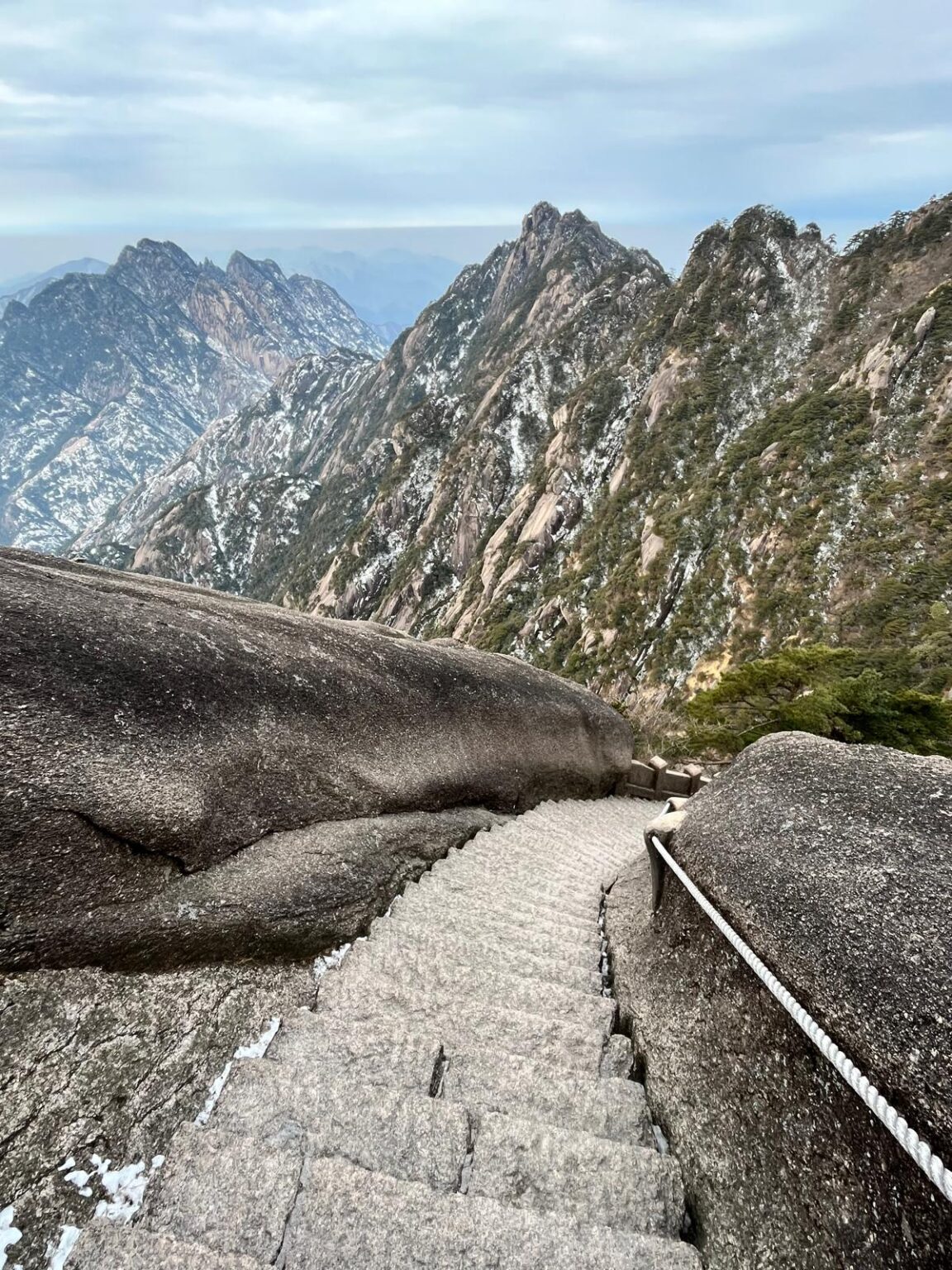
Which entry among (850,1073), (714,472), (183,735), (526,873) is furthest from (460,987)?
(714,472)

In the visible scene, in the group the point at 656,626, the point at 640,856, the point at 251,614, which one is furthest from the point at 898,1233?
the point at 656,626

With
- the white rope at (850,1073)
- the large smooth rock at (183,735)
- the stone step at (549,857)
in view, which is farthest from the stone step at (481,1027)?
the stone step at (549,857)

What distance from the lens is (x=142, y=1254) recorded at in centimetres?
297

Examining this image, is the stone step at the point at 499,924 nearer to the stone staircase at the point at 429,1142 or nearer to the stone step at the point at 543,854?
the stone staircase at the point at 429,1142

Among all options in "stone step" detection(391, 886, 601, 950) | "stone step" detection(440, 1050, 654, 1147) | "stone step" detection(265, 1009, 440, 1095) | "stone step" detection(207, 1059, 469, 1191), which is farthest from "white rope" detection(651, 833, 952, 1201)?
"stone step" detection(391, 886, 601, 950)

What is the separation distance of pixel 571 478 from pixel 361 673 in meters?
89.0

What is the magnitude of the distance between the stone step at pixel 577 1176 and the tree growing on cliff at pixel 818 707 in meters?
15.7

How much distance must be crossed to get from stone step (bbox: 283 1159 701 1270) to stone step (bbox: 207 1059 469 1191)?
38cm

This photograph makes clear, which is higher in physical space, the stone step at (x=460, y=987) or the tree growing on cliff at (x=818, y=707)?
the tree growing on cliff at (x=818, y=707)

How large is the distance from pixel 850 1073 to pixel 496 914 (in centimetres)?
468

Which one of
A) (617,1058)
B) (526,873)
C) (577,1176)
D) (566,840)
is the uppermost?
(577,1176)

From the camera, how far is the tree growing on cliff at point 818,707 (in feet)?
65.6

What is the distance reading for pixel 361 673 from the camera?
11328mm

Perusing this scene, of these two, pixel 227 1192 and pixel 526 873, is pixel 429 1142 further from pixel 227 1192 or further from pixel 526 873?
pixel 526 873
